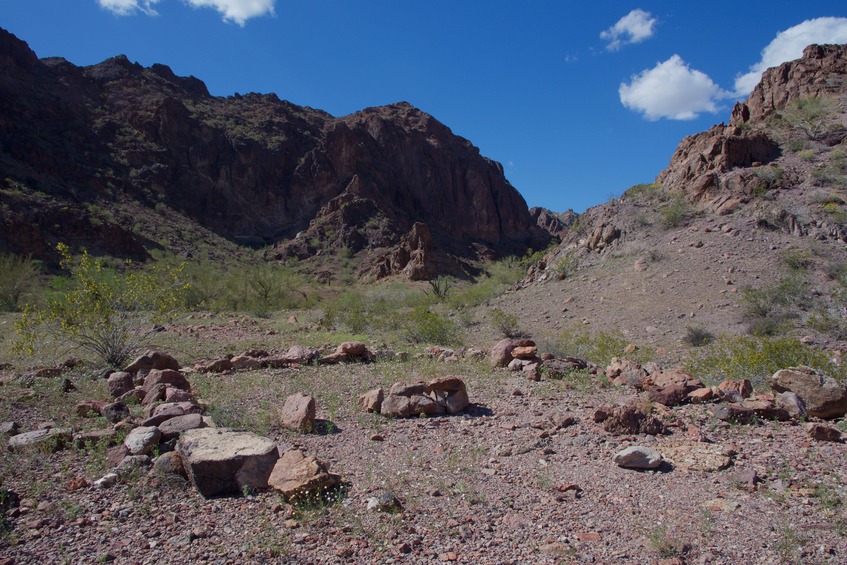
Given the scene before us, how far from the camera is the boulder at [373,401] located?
6644 mm

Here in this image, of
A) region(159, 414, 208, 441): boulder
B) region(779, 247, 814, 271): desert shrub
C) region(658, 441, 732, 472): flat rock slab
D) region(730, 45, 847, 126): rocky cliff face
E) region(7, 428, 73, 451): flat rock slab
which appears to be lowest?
region(658, 441, 732, 472): flat rock slab

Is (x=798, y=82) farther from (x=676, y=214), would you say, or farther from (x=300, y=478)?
(x=300, y=478)

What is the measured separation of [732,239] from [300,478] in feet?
60.6

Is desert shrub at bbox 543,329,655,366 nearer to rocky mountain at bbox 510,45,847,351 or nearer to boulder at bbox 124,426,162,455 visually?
rocky mountain at bbox 510,45,847,351

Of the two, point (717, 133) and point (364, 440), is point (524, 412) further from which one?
point (717, 133)

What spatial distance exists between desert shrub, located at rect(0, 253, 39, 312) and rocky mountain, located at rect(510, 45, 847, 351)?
77.1 feet

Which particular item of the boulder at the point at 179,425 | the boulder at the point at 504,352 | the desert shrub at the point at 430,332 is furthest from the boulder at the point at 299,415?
the desert shrub at the point at 430,332

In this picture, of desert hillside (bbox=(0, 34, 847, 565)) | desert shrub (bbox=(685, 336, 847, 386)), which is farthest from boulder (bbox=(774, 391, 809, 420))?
desert shrub (bbox=(685, 336, 847, 386))

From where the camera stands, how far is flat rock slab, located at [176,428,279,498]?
420 centimetres

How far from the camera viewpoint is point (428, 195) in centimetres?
8700

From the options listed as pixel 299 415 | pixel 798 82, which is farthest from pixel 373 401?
pixel 798 82

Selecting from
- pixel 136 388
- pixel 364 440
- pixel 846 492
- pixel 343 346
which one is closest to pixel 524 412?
pixel 364 440

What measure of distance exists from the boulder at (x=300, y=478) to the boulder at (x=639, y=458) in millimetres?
2586

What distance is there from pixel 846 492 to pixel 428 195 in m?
84.8
